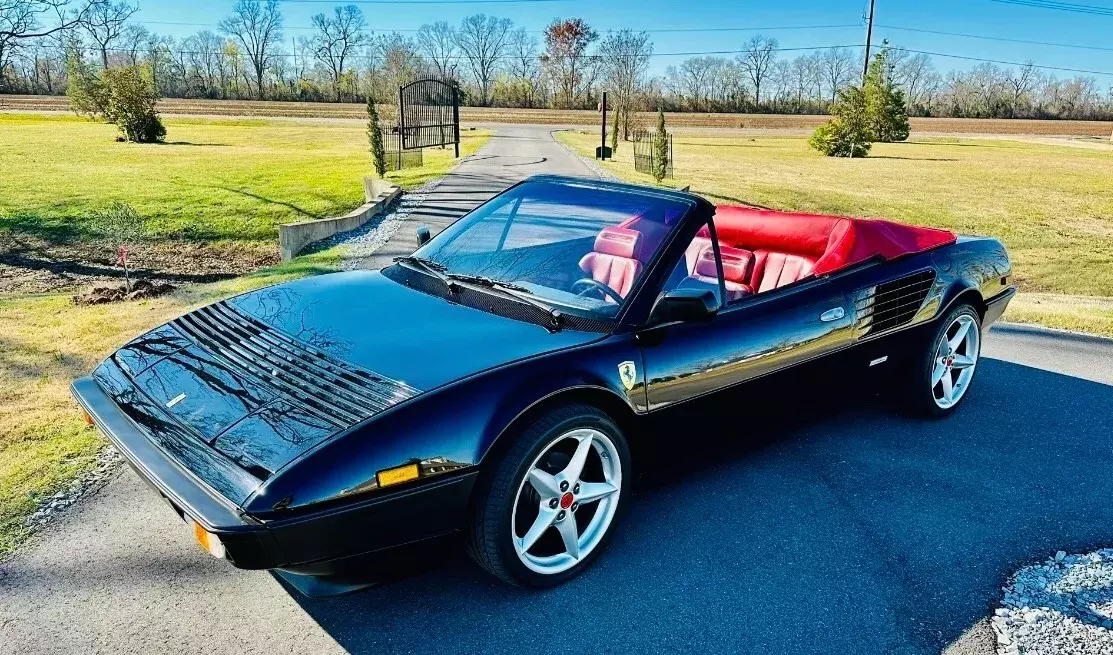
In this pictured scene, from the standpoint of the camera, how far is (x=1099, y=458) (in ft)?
13.5

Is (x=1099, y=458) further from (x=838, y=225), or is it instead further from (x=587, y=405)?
(x=587, y=405)

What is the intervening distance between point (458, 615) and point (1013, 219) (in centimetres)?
1987

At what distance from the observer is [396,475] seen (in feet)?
7.60

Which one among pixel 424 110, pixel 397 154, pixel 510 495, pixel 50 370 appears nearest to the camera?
pixel 510 495

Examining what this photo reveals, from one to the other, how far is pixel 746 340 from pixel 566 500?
3.73 ft

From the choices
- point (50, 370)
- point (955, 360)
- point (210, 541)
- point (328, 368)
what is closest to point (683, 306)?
point (328, 368)

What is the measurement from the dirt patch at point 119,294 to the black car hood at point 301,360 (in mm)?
4792

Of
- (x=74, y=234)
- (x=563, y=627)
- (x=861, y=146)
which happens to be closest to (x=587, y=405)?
(x=563, y=627)

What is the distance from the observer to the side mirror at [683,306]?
3004mm

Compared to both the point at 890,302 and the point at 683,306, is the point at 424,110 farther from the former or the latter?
the point at 683,306

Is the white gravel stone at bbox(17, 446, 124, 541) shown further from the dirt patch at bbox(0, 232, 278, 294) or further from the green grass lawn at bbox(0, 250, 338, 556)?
the dirt patch at bbox(0, 232, 278, 294)

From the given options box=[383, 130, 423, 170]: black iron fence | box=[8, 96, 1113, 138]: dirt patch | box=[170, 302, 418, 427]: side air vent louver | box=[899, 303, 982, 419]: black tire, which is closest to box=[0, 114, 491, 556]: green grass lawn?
box=[383, 130, 423, 170]: black iron fence

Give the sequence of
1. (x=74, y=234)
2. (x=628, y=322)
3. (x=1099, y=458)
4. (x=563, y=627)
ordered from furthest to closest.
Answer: (x=74, y=234) < (x=1099, y=458) < (x=628, y=322) < (x=563, y=627)

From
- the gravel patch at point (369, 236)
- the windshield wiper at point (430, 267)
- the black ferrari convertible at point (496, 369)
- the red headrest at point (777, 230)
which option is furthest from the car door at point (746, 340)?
the gravel patch at point (369, 236)
